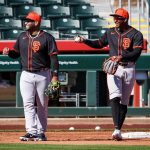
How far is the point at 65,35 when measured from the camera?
2205 cm

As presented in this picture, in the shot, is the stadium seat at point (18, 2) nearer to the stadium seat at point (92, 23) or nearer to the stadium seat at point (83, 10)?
the stadium seat at point (83, 10)

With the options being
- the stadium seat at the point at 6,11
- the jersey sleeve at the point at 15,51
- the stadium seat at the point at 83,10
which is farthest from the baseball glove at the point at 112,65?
the stadium seat at the point at 83,10

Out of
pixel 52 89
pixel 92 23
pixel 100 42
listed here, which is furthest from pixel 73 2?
pixel 52 89

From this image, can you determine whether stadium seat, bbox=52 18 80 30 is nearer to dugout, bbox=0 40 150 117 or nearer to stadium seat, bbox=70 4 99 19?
stadium seat, bbox=70 4 99 19

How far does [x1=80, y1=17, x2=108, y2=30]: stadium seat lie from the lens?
23750 mm

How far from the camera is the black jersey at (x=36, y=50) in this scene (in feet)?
32.8

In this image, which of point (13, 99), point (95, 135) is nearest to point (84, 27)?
point (13, 99)

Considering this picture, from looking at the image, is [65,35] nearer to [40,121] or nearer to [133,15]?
[133,15]

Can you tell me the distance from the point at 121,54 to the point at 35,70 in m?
1.20

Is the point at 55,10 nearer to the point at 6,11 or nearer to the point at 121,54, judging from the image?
the point at 6,11

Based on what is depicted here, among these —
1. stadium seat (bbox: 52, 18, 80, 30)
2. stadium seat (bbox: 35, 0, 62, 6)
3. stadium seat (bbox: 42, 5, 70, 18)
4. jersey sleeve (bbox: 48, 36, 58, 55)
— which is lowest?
stadium seat (bbox: 52, 18, 80, 30)

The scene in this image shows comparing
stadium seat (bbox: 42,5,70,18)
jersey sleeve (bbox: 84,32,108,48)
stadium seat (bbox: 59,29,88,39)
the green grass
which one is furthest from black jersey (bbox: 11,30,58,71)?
stadium seat (bbox: 42,5,70,18)

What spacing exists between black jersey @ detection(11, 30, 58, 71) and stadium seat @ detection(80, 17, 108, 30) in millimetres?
13487

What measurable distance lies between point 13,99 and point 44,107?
1041 centimetres
